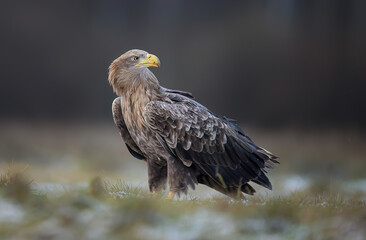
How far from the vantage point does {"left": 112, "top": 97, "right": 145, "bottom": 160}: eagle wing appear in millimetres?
7781

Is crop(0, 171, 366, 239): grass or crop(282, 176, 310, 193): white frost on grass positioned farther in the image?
crop(282, 176, 310, 193): white frost on grass

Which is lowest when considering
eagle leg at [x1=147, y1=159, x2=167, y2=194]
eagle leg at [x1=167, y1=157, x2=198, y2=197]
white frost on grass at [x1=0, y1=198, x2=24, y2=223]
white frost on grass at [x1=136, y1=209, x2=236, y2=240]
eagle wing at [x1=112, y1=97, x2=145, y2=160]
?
white frost on grass at [x1=136, y1=209, x2=236, y2=240]

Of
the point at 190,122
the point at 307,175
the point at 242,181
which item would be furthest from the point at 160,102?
the point at 307,175

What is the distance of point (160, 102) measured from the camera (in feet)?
24.0

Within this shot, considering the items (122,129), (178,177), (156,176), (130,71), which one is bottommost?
(178,177)

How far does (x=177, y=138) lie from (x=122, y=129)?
1.11 meters

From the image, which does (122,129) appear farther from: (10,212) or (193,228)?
(193,228)

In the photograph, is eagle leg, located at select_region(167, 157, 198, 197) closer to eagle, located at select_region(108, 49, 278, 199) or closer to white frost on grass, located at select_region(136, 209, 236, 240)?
eagle, located at select_region(108, 49, 278, 199)

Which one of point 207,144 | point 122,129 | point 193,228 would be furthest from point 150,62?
point 193,228

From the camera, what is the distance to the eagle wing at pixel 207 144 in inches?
284

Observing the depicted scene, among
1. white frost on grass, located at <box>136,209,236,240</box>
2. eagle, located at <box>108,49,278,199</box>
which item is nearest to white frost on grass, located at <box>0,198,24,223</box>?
white frost on grass, located at <box>136,209,236,240</box>

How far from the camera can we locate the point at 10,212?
5012 mm

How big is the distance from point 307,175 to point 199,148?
598 cm

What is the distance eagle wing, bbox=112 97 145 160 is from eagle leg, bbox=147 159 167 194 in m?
0.35
